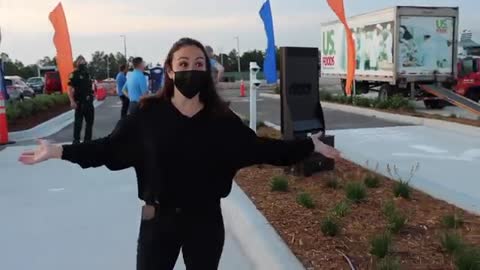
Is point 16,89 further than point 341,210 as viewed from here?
Yes

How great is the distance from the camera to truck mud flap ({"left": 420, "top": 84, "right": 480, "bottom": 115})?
15.5m

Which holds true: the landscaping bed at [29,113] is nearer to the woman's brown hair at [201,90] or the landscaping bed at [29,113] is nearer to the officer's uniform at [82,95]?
the officer's uniform at [82,95]

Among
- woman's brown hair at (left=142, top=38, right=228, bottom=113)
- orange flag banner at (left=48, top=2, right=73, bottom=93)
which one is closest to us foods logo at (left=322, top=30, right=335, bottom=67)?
orange flag banner at (left=48, top=2, right=73, bottom=93)

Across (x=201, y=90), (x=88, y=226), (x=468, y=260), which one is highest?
(x=201, y=90)

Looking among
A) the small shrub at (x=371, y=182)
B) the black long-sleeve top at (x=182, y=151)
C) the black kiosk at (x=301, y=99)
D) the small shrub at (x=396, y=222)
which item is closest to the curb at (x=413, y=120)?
the black kiosk at (x=301, y=99)

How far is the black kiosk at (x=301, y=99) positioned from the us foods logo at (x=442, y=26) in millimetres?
14099

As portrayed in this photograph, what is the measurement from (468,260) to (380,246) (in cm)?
63

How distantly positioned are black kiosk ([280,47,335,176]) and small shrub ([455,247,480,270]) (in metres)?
3.52

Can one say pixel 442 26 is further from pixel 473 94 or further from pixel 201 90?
pixel 201 90

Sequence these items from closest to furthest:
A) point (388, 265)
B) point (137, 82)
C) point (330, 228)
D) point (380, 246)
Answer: point (388, 265) < point (380, 246) < point (330, 228) < point (137, 82)

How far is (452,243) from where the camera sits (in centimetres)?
417

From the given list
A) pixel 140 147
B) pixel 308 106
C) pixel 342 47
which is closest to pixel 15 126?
pixel 308 106

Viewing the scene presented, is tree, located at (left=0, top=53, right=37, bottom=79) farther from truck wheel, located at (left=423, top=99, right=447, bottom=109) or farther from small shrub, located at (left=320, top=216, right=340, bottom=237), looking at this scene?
small shrub, located at (left=320, top=216, right=340, bottom=237)

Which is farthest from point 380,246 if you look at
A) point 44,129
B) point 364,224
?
point 44,129
